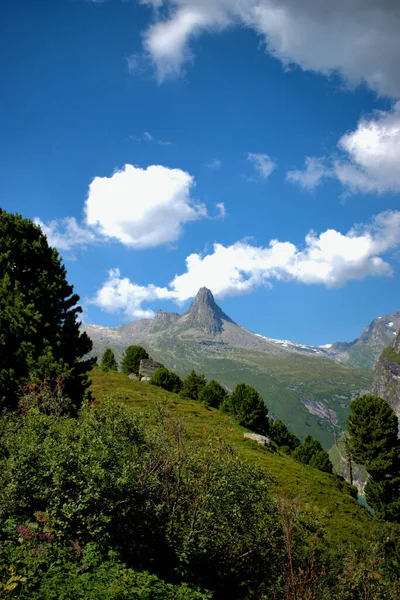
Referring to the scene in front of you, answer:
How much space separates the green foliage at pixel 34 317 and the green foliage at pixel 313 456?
5814 centimetres

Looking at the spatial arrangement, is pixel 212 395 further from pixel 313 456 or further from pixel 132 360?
pixel 313 456

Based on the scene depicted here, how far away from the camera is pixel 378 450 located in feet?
202

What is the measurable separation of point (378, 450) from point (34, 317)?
57.3 metres

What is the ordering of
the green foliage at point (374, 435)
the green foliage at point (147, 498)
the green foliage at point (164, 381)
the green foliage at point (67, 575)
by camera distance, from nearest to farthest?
the green foliage at point (67, 575) → the green foliage at point (147, 498) → the green foliage at point (374, 435) → the green foliage at point (164, 381)

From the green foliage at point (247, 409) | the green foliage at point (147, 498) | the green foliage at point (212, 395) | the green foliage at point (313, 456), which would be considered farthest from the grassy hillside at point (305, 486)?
the green foliage at point (313, 456)

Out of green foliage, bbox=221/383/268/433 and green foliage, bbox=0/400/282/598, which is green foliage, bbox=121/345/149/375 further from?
green foliage, bbox=0/400/282/598

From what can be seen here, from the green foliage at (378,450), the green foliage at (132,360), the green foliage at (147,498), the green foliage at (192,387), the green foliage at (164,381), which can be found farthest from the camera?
the green foliage at (132,360)

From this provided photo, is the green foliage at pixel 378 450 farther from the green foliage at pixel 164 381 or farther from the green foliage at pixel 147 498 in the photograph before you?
the green foliage at pixel 147 498

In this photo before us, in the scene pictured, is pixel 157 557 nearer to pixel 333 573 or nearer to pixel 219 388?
pixel 333 573

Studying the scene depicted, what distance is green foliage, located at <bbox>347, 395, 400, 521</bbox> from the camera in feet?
196

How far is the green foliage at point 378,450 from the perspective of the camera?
59750 millimetres

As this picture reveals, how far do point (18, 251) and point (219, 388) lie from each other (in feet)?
238

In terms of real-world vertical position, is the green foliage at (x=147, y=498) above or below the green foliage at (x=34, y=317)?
below

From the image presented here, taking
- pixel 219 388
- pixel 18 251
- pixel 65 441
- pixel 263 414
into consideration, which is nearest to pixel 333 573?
pixel 65 441
